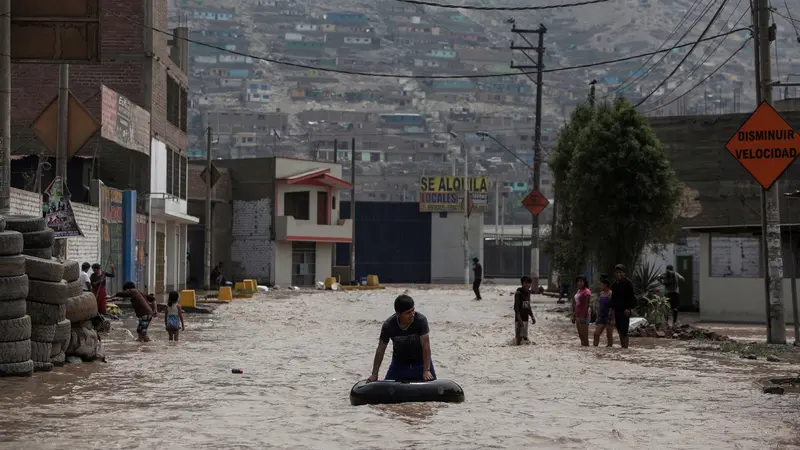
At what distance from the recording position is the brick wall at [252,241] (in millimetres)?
73188

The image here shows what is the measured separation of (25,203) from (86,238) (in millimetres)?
8742

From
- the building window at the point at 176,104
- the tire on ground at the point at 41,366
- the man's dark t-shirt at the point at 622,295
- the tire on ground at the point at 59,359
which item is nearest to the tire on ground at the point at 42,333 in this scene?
the tire on ground at the point at 41,366

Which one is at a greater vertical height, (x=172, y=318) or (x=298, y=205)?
(x=298, y=205)

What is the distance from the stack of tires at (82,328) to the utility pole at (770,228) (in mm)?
11885

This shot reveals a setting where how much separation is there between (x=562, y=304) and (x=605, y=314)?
73.8ft

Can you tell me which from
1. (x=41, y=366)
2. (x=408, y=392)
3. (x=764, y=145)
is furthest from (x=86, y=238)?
(x=408, y=392)

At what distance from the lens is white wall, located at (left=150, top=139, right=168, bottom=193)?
47969mm

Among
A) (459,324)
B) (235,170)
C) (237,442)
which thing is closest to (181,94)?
(235,170)

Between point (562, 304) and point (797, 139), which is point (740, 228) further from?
point (562, 304)

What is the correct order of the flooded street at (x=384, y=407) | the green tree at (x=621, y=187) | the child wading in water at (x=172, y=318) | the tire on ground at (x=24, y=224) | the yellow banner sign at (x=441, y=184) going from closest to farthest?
the flooded street at (x=384, y=407) < the tire on ground at (x=24, y=224) < the child wading in water at (x=172, y=318) < the green tree at (x=621, y=187) < the yellow banner sign at (x=441, y=184)

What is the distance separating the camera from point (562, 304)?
47.8 meters

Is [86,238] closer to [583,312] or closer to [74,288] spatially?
[583,312]

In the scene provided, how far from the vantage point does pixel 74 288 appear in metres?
20.2

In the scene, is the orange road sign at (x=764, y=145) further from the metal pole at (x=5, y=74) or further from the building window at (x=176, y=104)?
the building window at (x=176, y=104)
